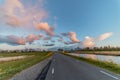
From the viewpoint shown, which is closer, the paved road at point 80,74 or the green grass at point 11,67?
the paved road at point 80,74

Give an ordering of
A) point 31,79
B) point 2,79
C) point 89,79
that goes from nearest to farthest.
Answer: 1. point 89,79
2. point 31,79
3. point 2,79

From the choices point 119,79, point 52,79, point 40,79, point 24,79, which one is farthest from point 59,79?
point 119,79

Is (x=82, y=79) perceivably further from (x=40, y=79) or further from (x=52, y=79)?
(x=40, y=79)

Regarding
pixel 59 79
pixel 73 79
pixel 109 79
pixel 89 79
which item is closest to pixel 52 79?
pixel 59 79

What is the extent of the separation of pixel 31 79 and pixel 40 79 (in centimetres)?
73

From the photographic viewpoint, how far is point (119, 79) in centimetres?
1362

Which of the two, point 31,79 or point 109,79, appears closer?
point 109,79

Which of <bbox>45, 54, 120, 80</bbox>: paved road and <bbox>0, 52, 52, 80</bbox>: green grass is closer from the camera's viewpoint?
<bbox>45, 54, 120, 80</bbox>: paved road

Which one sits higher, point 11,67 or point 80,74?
point 11,67

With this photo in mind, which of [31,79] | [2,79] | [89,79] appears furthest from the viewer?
[2,79]

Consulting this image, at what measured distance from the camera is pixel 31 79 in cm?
1447

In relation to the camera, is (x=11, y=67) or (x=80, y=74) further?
(x=11, y=67)

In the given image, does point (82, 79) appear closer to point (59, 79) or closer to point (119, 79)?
point (59, 79)

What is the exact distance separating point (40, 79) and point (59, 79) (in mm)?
1354
